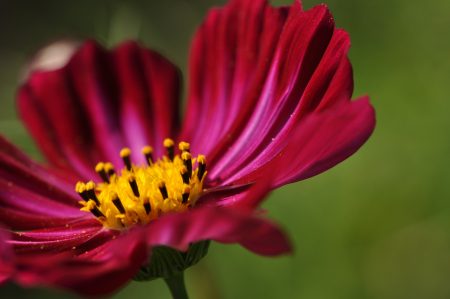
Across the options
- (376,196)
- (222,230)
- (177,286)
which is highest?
(222,230)

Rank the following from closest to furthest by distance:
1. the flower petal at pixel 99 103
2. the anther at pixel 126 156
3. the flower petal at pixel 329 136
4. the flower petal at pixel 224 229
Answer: the flower petal at pixel 224 229 → the flower petal at pixel 329 136 → the anther at pixel 126 156 → the flower petal at pixel 99 103

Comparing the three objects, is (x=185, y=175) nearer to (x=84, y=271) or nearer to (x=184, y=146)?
(x=184, y=146)

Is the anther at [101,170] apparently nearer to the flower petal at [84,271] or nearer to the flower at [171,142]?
the flower at [171,142]

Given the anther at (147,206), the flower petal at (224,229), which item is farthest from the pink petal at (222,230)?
the anther at (147,206)

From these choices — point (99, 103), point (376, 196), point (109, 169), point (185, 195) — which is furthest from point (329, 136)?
point (376, 196)

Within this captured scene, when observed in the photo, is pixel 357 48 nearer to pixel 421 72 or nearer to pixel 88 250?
pixel 421 72

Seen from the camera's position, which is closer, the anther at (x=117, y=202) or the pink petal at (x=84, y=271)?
the pink petal at (x=84, y=271)
